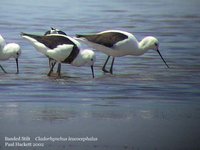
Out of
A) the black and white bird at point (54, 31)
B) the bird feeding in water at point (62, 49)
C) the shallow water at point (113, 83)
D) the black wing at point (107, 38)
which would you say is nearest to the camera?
the shallow water at point (113, 83)

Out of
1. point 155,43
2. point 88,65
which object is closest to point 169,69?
point 155,43

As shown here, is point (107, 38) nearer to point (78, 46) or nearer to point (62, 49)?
point (78, 46)

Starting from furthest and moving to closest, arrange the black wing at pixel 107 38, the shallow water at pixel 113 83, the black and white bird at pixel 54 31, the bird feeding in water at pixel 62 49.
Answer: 1. the black and white bird at pixel 54 31
2. the black wing at pixel 107 38
3. the bird feeding in water at pixel 62 49
4. the shallow water at pixel 113 83

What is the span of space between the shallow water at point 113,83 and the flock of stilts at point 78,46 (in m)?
0.10

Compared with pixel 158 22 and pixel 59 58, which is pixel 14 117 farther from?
pixel 158 22

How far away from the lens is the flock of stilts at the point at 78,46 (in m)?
5.33

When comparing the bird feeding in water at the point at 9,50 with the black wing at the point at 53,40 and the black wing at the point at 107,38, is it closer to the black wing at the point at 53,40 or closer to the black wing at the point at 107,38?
the black wing at the point at 53,40

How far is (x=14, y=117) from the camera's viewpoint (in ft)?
15.6

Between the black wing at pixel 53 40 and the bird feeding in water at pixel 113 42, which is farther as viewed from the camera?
the bird feeding in water at pixel 113 42

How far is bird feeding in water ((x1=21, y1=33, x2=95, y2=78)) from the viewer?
5316 millimetres

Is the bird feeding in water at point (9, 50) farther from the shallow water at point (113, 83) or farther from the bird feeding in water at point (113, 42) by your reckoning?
the bird feeding in water at point (113, 42)

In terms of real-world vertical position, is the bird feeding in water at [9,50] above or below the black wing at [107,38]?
below

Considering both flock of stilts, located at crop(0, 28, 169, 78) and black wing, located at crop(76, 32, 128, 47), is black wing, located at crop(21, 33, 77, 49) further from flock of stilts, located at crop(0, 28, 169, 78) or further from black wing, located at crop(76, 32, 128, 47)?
black wing, located at crop(76, 32, 128, 47)

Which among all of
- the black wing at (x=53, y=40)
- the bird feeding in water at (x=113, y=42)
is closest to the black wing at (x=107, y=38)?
the bird feeding in water at (x=113, y=42)
